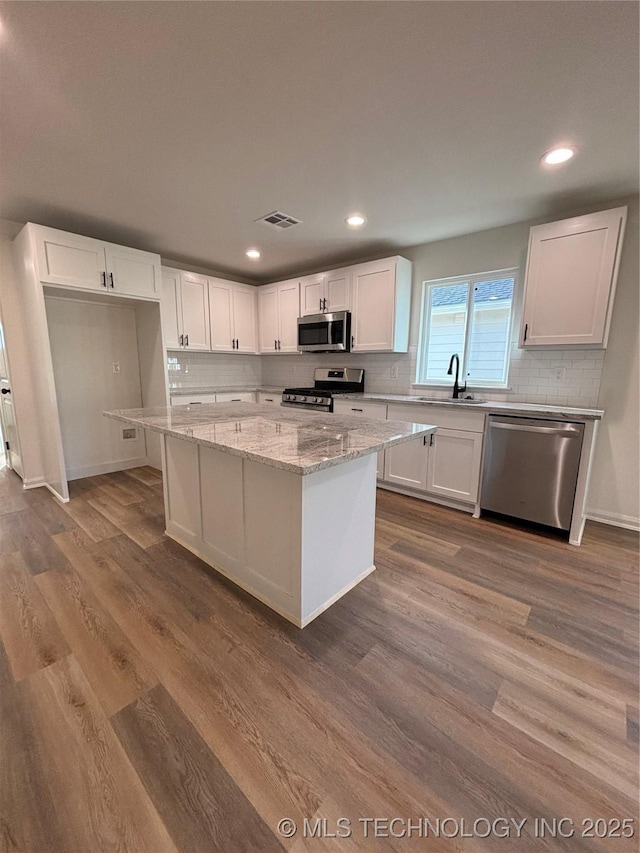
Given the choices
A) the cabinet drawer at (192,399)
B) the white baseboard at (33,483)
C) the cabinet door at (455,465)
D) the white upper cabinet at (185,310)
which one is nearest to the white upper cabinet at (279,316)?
the white upper cabinet at (185,310)

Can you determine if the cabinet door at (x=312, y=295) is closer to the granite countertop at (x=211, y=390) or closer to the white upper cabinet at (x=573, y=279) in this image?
the granite countertop at (x=211, y=390)

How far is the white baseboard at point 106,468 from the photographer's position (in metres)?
3.81

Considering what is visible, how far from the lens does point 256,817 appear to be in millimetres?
987

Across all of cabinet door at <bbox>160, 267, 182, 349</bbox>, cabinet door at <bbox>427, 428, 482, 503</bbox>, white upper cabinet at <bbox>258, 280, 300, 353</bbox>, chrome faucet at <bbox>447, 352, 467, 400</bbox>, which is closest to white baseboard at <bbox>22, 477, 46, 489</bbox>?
cabinet door at <bbox>160, 267, 182, 349</bbox>

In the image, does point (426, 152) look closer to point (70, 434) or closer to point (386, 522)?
point (386, 522)

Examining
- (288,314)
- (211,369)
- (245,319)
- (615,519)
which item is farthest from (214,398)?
(615,519)

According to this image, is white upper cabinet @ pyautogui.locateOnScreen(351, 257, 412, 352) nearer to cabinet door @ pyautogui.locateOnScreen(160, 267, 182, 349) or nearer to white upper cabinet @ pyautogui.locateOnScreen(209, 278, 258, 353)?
white upper cabinet @ pyautogui.locateOnScreen(209, 278, 258, 353)

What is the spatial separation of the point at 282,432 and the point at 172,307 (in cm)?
310

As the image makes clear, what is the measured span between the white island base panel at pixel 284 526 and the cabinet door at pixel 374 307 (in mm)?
2103

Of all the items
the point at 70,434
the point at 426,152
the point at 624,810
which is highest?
the point at 426,152

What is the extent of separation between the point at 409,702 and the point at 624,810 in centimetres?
65

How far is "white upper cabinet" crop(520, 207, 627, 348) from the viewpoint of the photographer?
2430mm

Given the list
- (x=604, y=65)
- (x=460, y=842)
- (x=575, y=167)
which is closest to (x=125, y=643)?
(x=460, y=842)

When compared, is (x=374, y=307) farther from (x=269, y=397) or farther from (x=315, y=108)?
(x=315, y=108)
